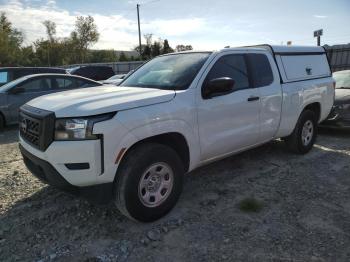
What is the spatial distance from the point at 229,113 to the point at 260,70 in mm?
1086

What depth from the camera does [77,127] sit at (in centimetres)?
323

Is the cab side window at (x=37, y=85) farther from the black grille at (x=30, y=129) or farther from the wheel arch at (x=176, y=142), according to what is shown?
the wheel arch at (x=176, y=142)

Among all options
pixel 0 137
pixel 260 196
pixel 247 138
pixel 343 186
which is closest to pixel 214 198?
pixel 260 196

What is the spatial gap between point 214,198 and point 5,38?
50761 mm

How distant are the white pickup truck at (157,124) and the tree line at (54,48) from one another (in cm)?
4495

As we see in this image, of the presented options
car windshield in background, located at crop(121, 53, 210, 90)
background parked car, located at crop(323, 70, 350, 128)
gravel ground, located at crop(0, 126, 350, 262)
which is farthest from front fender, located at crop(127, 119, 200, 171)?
background parked car, located at crop(323, 70, 350, 128)

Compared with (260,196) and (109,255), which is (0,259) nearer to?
(109,255)

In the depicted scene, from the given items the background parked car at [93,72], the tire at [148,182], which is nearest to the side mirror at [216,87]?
the tire at [148,182]

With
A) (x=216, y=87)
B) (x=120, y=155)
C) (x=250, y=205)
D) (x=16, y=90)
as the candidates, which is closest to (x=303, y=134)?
(x=250, y=205)

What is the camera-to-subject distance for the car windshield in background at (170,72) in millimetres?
4193

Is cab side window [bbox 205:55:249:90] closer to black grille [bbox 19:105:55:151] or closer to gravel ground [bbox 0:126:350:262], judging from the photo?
gravel ground [bbox 0:126:350:262]

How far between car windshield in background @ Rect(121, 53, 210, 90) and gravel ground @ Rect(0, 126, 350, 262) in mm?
1436

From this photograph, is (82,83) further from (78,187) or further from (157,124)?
(78,187)

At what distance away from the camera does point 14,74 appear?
10.7m
